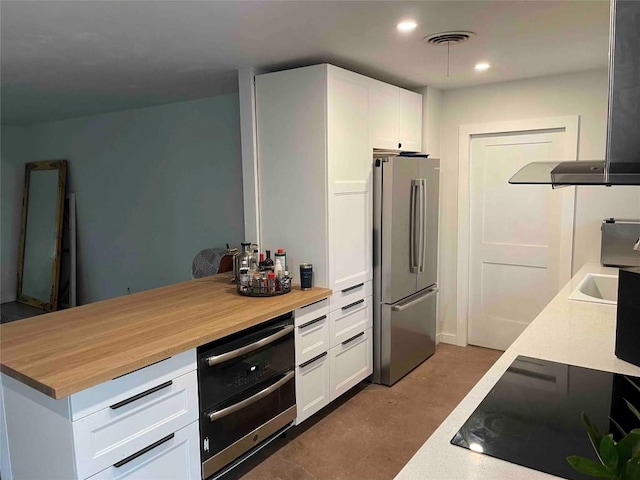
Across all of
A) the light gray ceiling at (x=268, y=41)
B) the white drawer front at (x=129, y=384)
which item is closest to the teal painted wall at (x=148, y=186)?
the light gray ceiling at (x=268, y=41)

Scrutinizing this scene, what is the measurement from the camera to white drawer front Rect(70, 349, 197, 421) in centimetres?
169

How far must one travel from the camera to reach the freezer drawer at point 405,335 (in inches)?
137

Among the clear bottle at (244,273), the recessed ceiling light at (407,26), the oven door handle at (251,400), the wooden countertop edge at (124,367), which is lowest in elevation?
the oven door handle at (251,400)

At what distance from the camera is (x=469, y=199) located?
4.16 m

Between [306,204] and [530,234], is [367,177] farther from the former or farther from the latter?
[530,234]

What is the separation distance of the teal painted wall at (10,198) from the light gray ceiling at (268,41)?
2575 millimetres

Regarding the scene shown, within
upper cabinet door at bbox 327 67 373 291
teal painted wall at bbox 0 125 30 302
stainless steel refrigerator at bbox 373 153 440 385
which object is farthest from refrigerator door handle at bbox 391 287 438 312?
teal painted wall at bbox 0 125 30 302

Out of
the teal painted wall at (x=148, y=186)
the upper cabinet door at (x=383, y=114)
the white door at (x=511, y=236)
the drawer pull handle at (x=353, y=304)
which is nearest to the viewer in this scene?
the drawer pull handle at (x=353, y=304)

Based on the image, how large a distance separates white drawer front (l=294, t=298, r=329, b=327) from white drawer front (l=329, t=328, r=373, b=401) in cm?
30

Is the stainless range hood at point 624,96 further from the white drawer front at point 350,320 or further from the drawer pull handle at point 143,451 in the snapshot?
the white drawer front at point 350,320

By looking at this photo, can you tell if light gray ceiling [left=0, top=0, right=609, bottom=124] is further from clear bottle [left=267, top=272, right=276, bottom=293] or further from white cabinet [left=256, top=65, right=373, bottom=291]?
clear bottle [left=267, top=272, right=276, bottom=293]

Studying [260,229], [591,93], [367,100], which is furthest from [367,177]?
[591,93]

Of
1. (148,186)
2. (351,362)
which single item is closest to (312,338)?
(351,362)

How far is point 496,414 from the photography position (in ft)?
4.35
